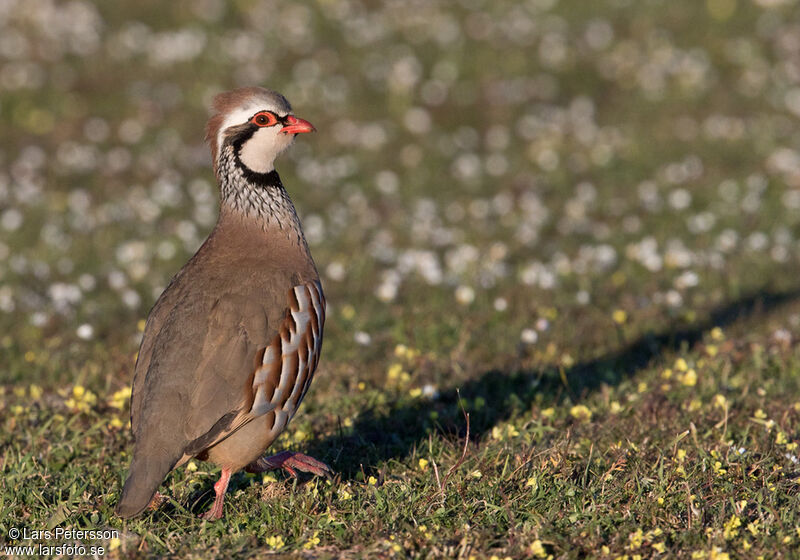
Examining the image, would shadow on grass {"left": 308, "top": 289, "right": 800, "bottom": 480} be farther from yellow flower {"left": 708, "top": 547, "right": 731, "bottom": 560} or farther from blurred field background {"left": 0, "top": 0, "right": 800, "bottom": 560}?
yellow flower {"left": 708, "top": 547, "right": 731, "bottom": 560}

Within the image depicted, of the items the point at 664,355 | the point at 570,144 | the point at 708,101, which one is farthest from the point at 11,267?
the point at 708,101

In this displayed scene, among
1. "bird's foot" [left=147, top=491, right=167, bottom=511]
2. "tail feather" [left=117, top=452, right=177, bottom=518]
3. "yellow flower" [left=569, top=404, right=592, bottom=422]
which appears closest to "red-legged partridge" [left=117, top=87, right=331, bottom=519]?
"tail feather" [left=117, top=452, right=177, bottom=518]

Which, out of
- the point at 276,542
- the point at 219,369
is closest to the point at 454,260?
the point at 219,369

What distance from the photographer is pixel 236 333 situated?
5.30 metres

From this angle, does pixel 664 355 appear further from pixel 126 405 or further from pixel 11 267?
pixel 11 267

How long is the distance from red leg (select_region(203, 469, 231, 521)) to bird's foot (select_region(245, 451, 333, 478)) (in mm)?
270

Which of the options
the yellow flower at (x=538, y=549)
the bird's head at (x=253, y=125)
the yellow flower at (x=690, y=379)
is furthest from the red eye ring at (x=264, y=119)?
the yellow flower at (x=690, y=379)

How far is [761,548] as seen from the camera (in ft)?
15.6

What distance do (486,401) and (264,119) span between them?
2.50m

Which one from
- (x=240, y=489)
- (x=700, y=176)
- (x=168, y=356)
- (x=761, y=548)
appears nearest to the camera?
(x=761, y=548)

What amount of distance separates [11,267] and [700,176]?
26.8 feet

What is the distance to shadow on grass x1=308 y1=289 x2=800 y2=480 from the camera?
6.26m

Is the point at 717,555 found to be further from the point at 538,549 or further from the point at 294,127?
the point at 294,127

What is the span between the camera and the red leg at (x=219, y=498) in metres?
5.21
